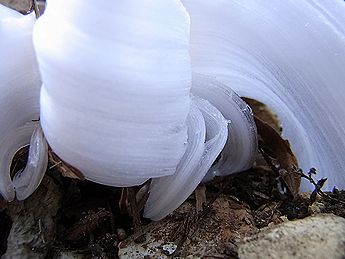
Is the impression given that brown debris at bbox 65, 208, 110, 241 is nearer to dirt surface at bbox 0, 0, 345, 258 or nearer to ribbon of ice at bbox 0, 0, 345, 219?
dirt surface at bbox 0, 0, 345, 258

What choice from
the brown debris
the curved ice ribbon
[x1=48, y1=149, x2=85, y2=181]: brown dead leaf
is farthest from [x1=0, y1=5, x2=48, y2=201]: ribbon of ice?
the curved ice ribbon

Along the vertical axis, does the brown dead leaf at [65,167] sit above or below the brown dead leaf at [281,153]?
below

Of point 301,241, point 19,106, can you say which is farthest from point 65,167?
point 301,241

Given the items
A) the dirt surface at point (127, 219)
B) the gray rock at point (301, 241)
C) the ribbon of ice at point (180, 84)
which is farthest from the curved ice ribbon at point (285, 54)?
the gray rock at point (301, 241)

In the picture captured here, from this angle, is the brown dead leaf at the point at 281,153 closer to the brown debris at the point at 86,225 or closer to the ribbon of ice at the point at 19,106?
the brown debris at the point at 86,225

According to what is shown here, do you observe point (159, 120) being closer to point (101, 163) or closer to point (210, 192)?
point (101, 163)
